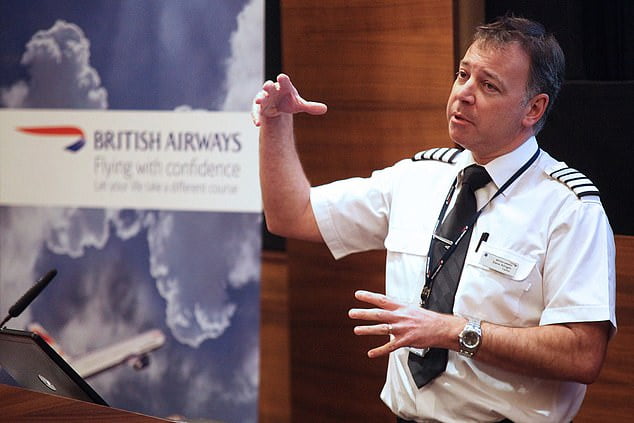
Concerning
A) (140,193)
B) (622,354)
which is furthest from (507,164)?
(140,193)

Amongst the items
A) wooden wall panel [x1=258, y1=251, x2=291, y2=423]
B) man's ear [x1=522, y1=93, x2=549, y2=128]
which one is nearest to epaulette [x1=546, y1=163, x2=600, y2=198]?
man's ear [x1=522, y1=93, x2=549, y2=128]

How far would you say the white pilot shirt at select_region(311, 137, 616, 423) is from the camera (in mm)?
2146

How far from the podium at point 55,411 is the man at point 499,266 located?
554 millimetres

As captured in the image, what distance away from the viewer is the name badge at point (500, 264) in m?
2.21

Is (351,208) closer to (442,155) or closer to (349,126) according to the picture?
(442,155)

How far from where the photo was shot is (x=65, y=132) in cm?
405

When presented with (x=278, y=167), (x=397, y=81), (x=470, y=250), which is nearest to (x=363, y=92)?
(x=397, y=81)

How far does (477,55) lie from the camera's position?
2279mm

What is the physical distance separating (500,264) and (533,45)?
0.50 metres

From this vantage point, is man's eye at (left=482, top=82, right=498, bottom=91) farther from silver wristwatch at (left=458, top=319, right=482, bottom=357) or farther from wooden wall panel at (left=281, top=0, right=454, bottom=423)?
wooden wall panel at (left=281, top=0, right=454, bottom=423)

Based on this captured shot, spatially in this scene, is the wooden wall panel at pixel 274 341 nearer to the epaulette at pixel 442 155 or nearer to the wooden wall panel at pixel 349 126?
the wooden wall panel at pixel 349 126

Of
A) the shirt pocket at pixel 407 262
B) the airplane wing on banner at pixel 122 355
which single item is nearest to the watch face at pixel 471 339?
the shirt pocket at pixel 407 262

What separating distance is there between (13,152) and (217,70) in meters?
1.06

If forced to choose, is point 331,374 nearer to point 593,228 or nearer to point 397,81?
point 397,81
